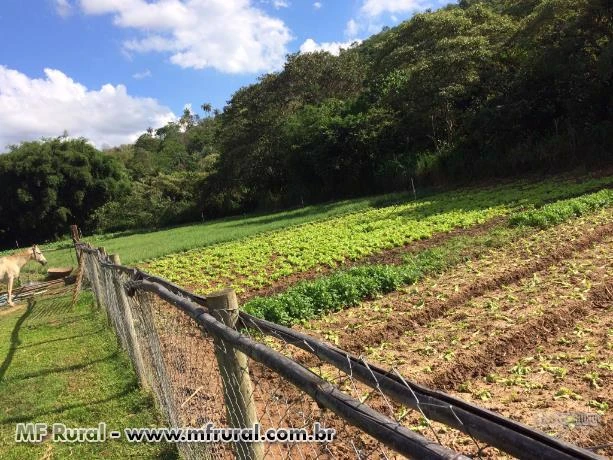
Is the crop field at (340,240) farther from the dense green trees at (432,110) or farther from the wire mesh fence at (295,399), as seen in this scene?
the wire mesh fence at (295,399)

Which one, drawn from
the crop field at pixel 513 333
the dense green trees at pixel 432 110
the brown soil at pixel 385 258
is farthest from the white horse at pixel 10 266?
the dense green trees at pixel 432 110

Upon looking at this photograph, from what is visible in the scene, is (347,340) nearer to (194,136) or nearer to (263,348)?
(263,348)

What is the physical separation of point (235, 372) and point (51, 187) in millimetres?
49009

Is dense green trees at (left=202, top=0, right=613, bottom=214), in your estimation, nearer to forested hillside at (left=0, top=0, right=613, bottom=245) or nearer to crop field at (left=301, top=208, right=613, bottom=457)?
forested hillside at (left=0, top=0, right=613, bottom=245)

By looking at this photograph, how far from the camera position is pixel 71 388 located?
6.47 metres

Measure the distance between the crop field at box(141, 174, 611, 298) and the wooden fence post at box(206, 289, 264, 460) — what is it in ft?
26.9

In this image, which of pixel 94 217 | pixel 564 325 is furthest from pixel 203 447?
pixel 94 217

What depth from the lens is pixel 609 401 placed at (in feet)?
14.2

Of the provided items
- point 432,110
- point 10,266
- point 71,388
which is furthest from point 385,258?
point 432,110

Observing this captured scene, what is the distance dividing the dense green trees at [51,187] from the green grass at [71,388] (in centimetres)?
3989

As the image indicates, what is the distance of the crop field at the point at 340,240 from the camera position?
1255 cm

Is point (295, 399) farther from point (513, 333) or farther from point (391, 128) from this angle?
point (391, 128)

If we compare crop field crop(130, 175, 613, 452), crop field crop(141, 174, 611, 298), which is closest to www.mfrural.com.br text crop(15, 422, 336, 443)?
crop field crop(130, 175, 613, 452)

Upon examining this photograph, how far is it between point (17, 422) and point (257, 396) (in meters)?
2.84
